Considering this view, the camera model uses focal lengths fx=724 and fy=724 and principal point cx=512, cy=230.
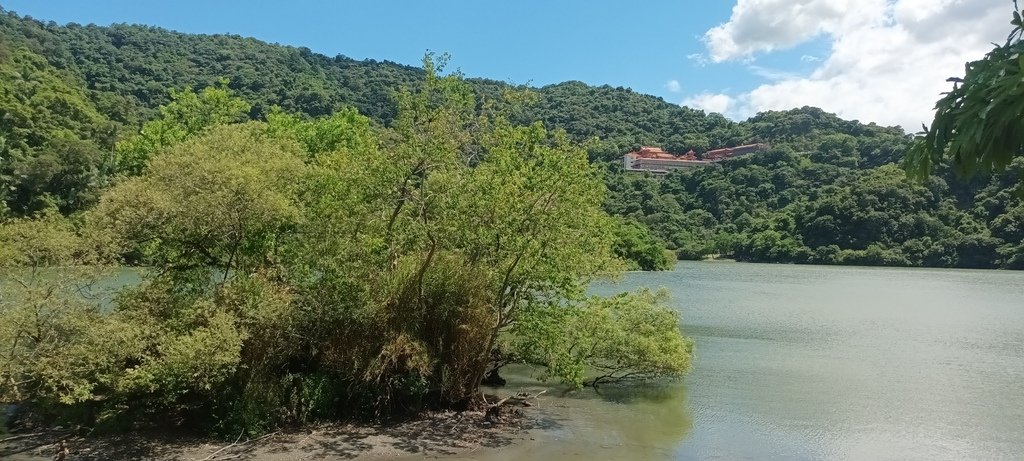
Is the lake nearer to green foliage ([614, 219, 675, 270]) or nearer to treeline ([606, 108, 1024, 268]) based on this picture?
green foliage ([614, 219, 675, 270])

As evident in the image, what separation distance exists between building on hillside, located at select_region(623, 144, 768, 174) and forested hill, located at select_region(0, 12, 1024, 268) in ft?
12.5

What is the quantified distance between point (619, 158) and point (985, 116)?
142 metres

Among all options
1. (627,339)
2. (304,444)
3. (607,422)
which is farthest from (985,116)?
(627,339)

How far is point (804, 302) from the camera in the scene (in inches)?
2199

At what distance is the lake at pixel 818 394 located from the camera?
18406mm

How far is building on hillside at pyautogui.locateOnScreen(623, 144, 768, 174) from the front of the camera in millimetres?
143250


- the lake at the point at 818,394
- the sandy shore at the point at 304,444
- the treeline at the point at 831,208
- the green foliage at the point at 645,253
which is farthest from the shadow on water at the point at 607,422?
the treeline at the point at 831,208

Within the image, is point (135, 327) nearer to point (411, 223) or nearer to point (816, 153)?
point (411, 223)

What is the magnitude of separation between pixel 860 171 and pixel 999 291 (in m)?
63.8

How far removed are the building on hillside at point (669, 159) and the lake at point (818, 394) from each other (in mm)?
90792

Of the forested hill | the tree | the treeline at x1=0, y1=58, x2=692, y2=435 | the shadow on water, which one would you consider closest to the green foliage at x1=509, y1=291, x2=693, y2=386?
the shadow on water

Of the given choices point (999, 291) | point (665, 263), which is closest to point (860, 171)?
point (665, 263)

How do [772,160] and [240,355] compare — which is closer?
[240,355]

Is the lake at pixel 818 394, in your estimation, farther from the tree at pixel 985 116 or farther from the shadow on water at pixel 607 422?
the tree at pixel 985 116
